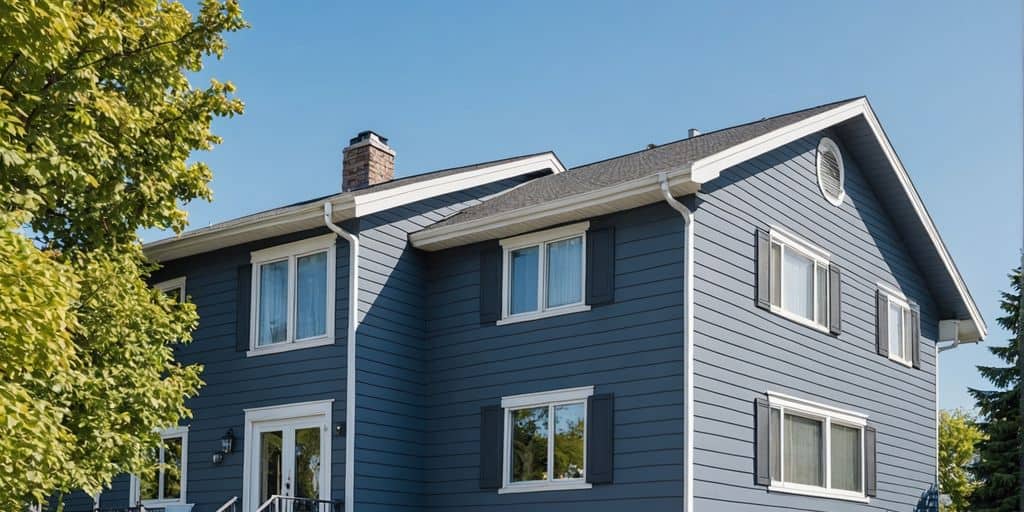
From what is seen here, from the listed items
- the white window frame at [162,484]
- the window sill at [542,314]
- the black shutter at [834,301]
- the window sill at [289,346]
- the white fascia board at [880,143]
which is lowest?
the white window frame at [162,484]

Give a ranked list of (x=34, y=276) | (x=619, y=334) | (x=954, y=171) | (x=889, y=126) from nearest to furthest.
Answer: (x=34, y=276) → (x=619, y=334) → (x=889, y=126) → (x=954, y=171)

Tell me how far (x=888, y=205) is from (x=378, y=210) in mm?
8785

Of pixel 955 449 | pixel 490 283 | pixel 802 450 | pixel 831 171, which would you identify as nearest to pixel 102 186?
pixel 490 283

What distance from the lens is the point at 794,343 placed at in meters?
16.4

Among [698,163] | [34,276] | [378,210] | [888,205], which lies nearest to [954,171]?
[888,205]

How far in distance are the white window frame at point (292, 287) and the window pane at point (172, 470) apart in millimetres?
2072

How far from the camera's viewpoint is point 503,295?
16.3 meters

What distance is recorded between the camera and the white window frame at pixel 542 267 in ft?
51.0

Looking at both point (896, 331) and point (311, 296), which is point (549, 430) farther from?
point (896, 331)

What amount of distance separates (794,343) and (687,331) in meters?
2.83

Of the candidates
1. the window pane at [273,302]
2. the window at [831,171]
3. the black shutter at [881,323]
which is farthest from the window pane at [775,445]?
the window pane at [273,302]

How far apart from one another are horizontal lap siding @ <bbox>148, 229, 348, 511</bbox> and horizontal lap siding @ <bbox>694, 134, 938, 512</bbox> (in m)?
4.93

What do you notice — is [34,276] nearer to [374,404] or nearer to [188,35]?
[188,35]

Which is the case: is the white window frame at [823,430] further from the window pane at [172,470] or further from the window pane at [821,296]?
the window pane at [172,470]
